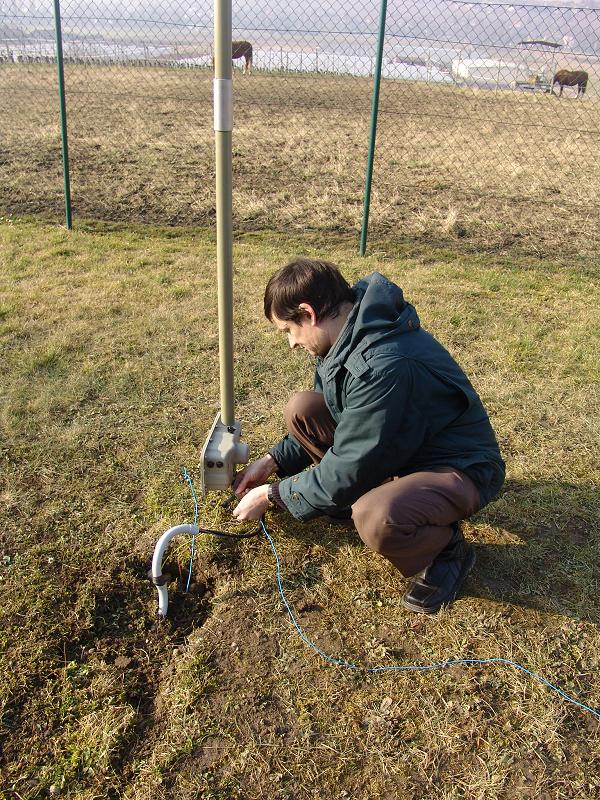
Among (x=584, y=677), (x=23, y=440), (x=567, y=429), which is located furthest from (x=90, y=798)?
(x=567, y=429)

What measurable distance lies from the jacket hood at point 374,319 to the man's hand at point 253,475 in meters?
0.72

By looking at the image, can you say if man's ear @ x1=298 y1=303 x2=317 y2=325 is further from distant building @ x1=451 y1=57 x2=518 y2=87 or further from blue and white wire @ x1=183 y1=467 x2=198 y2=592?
distant building @ x1=451 y1=57 x2=518 y2=87

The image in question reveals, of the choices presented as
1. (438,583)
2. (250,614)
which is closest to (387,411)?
(438,583)

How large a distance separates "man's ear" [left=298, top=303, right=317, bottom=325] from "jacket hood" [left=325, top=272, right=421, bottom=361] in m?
0.10

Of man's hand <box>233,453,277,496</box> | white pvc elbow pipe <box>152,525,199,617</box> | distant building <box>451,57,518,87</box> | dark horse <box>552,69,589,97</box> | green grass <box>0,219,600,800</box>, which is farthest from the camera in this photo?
dark horse <box>552,69,589,97</box>

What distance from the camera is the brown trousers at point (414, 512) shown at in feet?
7.23

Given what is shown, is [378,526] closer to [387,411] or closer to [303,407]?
[387,411]

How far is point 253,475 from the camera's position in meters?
2.75

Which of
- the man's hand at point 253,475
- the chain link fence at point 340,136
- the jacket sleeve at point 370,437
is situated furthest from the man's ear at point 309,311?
the chain link fence at point 340,136

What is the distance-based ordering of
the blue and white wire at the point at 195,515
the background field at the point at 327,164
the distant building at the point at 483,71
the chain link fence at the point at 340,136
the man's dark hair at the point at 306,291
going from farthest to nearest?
the distant building at the point at 483,71
the background field at the point at 327,164
the chain link fence at the point at 340,136
the blue and white wire at the point at 195,515
the man's dark hair at the point at 306,291

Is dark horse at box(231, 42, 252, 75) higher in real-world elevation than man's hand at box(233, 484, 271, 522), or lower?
higher

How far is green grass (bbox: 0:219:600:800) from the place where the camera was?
195 cm

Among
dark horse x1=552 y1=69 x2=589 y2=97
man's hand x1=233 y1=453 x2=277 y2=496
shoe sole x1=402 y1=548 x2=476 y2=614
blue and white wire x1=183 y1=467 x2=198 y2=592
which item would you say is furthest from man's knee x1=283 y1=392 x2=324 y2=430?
dark horse x1=552 y1=69 x2=589 y2=97

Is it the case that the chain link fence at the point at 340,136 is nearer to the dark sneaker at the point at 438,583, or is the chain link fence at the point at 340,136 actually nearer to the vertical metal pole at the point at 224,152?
the vertical metal pole at the point at 224,152
